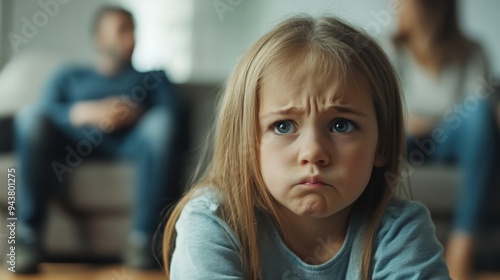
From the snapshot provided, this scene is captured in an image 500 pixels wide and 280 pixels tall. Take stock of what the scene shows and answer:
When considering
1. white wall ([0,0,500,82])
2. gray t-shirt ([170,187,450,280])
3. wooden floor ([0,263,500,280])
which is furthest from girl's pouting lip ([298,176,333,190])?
white wall ([0,0,500,82])

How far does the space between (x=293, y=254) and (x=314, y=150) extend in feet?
0.52

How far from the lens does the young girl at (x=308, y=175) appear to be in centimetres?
72

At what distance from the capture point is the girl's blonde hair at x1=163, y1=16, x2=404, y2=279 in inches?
29.3

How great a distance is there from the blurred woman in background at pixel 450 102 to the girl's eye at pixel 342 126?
111 cm

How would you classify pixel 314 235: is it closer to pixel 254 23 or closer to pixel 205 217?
pixel 205 217

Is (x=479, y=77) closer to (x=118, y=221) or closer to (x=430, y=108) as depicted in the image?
(x=430, y=108)

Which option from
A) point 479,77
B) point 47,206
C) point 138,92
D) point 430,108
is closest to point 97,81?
point 138,92

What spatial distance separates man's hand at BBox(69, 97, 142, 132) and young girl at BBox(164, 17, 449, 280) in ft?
3.56

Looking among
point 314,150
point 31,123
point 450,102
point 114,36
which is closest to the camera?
point 314,150

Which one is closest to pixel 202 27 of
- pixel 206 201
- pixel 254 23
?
pixel 254 23

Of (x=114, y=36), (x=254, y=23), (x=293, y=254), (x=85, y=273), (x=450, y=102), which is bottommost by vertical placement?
(x=85, y=273)

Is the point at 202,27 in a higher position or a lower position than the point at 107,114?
higher

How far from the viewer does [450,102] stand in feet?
6.47

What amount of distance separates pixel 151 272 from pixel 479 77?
1116 millimetres
